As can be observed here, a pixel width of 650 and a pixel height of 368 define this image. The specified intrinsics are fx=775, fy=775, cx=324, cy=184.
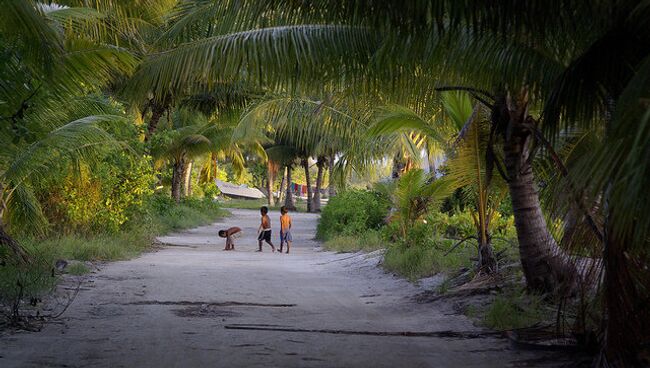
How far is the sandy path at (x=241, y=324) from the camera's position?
679 centimetres

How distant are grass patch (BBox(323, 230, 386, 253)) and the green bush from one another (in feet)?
2.38

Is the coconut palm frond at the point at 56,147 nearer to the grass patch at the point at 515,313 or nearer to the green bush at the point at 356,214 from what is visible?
the grass patch at the point at 515,313

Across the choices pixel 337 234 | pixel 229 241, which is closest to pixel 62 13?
pixel 229 241

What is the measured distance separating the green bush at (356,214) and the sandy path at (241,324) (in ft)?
25.9

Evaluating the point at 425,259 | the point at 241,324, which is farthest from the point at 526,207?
the point at 425,259

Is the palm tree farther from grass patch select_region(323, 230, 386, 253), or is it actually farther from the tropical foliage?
grass patch select_region(323, 230, 386, 253)

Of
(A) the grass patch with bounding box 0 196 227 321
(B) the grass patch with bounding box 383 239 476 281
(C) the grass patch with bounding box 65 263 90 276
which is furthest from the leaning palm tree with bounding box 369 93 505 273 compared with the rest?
(C) the grass patch with bounding box 65 263 90 276

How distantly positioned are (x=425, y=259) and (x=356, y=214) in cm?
1046

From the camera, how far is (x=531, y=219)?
30.4 feet

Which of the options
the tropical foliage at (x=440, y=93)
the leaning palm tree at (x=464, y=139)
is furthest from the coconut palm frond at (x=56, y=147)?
the leaning palm tree at (x=464, y=139)

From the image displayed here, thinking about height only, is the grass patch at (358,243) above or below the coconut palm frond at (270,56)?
below

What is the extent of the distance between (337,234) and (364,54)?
1639 centimetres

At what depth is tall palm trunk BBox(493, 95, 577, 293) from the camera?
8977mm

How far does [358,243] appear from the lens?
67.6 ft
